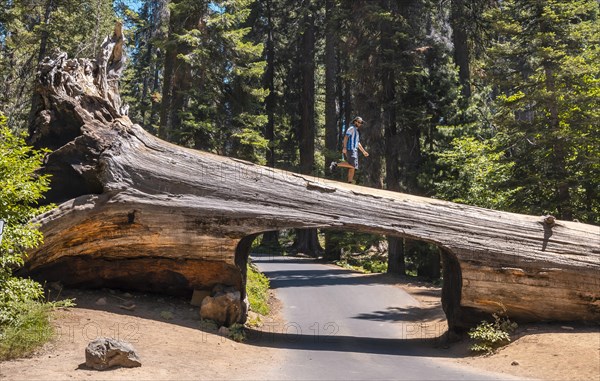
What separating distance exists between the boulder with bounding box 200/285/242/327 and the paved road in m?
0.70

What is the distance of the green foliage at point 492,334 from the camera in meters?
10.4

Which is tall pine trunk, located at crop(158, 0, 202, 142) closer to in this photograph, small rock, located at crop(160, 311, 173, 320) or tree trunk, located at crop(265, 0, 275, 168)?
small rock, located at crop(160, 311, 173, 320)

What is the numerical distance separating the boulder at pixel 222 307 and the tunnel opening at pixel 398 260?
A: 1.83 feet

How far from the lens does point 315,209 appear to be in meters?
11.2

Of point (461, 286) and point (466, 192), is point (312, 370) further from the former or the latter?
point (466, 192)

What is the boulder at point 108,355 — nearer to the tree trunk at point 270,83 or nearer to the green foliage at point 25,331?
the green foliage at point 25,331

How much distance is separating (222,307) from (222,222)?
177 centimetres

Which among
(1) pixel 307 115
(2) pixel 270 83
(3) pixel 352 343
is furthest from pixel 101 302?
(2) pixel 270 83

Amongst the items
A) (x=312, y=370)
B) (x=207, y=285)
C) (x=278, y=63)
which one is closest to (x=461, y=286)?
(x=312, y=370)

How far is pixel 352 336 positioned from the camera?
1228 centimetres

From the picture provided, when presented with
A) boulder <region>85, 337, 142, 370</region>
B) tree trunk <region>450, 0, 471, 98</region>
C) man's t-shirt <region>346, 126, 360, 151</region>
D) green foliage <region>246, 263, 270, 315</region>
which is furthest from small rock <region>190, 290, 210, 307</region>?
tree trunk <region>450, 0, 471, 98</region>

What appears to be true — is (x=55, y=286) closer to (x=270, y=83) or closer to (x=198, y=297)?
(x=198, y=297)

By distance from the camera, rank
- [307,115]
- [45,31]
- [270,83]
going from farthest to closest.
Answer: [270,83]
[307,115]
[45,31]

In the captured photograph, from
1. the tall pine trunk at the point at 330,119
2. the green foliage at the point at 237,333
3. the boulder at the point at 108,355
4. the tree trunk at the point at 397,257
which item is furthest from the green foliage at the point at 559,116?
the tall pine trunk at the point at 330,119
